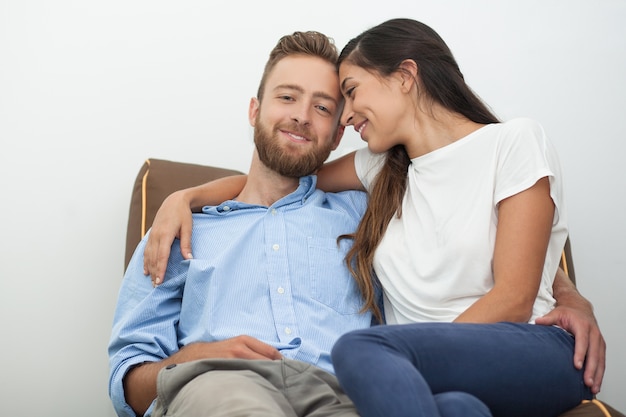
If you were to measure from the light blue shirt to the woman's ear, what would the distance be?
37 cm

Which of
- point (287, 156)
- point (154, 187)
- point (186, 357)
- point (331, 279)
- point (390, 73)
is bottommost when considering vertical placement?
point (186, 357)

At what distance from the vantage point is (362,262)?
1.65 m

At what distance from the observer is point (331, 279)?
1668 millimetres

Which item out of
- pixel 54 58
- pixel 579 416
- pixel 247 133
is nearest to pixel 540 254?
pixel 579 416

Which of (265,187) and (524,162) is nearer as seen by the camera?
(524,162)

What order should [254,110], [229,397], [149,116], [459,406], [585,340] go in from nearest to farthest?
[459,406], [229,397], [585,340], [254,110], [149,116]

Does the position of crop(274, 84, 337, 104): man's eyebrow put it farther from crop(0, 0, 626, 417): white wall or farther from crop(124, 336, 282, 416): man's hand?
crop(124, 336, 282, 416): man's hand

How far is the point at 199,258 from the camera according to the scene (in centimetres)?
166

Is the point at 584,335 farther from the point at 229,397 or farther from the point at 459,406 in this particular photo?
the point at 229,397

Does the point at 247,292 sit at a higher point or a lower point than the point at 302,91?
lower

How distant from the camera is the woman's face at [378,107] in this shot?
166cm

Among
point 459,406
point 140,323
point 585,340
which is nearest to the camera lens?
point 459,406

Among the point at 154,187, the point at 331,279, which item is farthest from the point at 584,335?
the point at 154,187

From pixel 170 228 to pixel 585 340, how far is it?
0.90 meters
